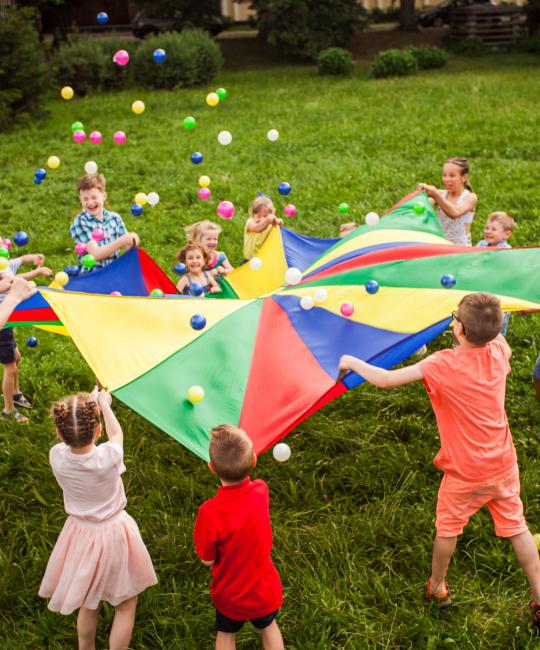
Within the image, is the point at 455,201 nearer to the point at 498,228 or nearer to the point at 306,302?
the point at 498,228

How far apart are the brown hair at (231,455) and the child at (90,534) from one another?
0.46 m

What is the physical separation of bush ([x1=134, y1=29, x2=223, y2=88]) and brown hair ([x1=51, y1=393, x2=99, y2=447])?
47.1 feet

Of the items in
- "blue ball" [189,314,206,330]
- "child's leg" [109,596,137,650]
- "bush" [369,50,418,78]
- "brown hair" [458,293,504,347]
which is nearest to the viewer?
"brown hair" [458,293,504,347]

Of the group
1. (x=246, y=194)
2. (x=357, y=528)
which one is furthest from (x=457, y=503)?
(x=246, y=194)

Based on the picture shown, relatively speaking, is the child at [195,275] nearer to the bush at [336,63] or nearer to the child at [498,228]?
the child at [498,228]

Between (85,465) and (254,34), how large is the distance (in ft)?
84.3

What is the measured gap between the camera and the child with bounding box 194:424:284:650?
9.73 ft

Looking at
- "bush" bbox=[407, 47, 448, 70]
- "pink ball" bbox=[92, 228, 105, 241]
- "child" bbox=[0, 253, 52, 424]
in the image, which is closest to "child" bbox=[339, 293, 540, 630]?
"pink ball" bbox=[92, 228, 105, 241]

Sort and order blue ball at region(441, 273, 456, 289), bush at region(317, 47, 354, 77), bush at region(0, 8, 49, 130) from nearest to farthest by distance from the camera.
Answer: blue ball at region(441, 273, 456, 289)
bush at region(0, 8, 49, 130)
bush at region(317, 47, 354, 77)

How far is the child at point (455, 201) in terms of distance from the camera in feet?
18.4

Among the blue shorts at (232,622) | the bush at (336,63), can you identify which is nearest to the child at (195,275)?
the blue shorts at (232,622)

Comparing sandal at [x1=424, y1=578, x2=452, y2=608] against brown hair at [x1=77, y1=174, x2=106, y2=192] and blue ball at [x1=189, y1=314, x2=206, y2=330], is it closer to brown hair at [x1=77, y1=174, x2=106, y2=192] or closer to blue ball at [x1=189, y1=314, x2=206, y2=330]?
blue ball at [x1=189, y1=314, x2=206, y2=330]

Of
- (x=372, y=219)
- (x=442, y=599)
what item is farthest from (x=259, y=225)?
(x=442, y=599)

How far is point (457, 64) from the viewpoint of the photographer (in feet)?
62.6
